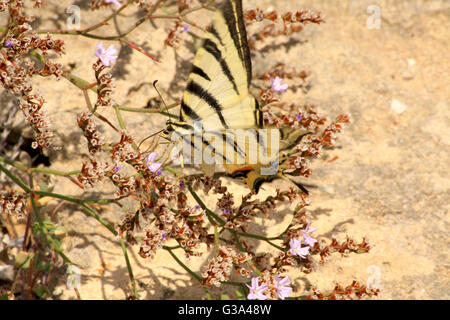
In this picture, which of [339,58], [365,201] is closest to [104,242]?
[365,201]

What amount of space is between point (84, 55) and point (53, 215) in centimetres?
177

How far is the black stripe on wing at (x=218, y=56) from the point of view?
3.23 metres

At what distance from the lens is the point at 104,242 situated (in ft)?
14.0

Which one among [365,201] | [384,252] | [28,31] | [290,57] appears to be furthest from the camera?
[290,57]

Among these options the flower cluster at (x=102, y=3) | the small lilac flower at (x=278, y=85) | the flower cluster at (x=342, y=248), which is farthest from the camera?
the small lilac flower at (x=278, y=85)

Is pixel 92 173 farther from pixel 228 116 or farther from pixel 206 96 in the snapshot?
pixel 228 116

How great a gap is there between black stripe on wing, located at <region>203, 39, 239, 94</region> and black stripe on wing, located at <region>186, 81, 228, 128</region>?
198 millimetres

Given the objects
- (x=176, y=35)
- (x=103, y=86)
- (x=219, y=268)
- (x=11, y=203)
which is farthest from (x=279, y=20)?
(x=11, y=203)

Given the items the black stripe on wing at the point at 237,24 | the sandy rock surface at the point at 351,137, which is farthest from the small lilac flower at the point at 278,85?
the black stripe on wing at the point at 237,24

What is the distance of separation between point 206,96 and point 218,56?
31cm

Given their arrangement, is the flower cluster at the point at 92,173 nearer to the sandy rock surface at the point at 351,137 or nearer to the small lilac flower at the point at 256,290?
the sandy rock surface at the point at 351,137

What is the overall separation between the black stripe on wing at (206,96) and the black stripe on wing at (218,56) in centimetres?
20

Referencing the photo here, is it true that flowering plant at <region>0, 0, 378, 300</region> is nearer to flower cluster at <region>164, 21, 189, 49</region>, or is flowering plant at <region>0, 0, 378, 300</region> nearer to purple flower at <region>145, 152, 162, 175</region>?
purple flower at <region>145, 152, 162, 175</region>

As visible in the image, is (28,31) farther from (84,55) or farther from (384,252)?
(384,252)
